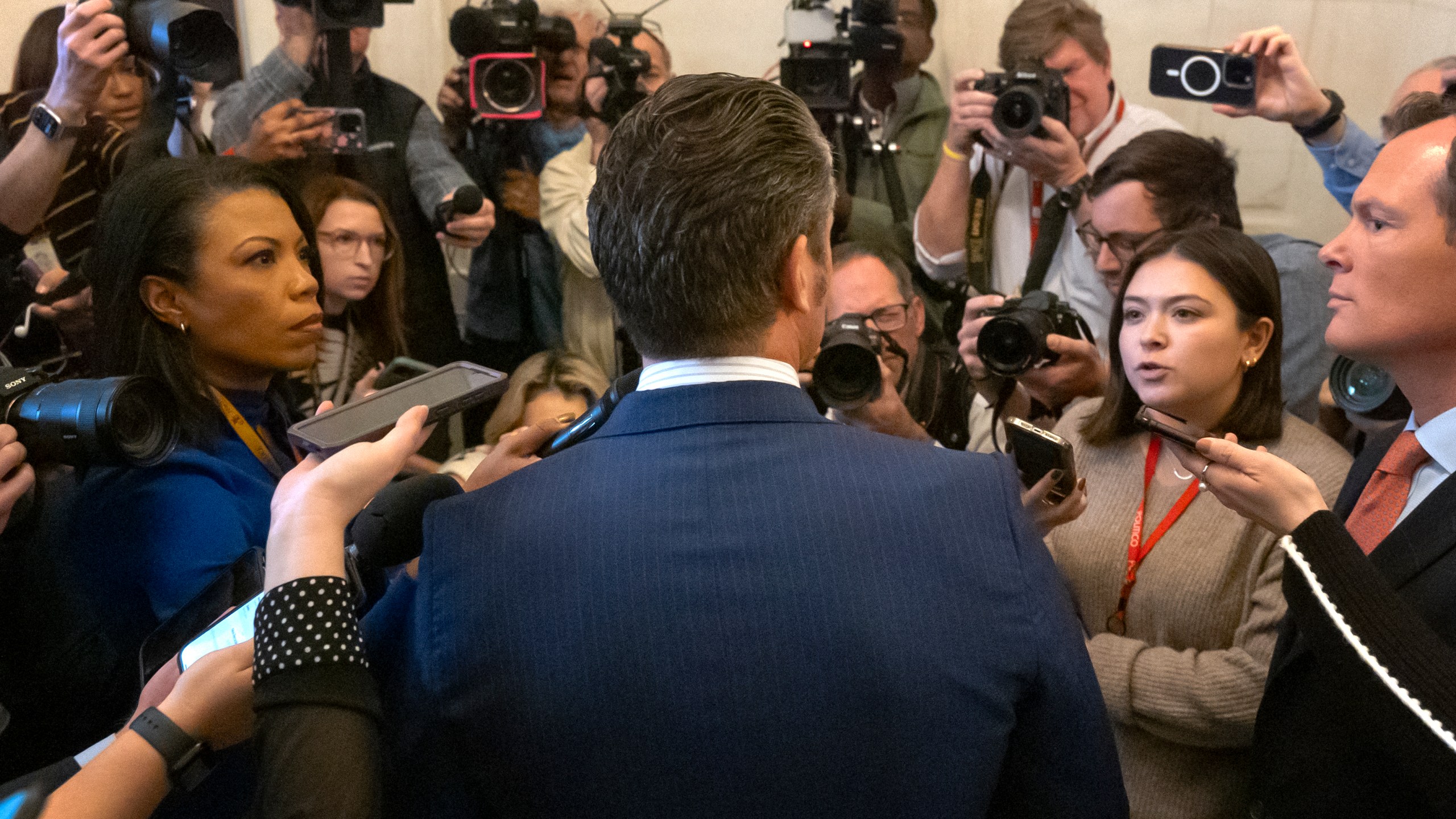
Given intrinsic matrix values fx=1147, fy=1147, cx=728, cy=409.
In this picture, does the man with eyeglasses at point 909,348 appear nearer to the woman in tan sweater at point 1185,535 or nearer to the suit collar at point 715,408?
the woman in tan sweater at point 1185,535

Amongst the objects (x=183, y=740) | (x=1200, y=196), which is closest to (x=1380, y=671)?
(x=183, y=740)

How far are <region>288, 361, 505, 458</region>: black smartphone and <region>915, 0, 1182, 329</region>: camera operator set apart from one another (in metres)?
1.37

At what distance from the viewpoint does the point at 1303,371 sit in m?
2.06

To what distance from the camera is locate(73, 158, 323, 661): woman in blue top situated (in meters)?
1.34

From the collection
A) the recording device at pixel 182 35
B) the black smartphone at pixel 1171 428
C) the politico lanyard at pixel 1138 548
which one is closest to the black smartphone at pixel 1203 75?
the politico lanyard at pixel 1138 548

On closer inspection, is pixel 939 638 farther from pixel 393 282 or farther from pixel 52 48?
pixel 52 48

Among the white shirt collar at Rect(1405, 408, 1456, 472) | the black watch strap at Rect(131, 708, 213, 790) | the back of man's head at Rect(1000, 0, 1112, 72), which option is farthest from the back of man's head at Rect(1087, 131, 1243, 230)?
the black watch strap at Rect(131, 708, 213, 790)

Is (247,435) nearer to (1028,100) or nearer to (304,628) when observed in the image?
(304,628)

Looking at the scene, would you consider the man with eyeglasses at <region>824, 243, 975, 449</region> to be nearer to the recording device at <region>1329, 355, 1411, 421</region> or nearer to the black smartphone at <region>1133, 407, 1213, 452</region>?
the recording device at <region>1329, 355, 1411, 421</region>

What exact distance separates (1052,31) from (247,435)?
1944 mm

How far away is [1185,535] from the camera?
1510 millimetres

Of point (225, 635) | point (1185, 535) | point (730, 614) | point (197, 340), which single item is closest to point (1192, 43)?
point (1185, 535)

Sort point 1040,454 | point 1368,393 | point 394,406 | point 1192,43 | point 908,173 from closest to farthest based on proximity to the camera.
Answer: point 394,406 → point 1040,454 → point 1368,393 → point 908,173 → point 1192,43

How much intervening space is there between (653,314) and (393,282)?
5.16 ft
